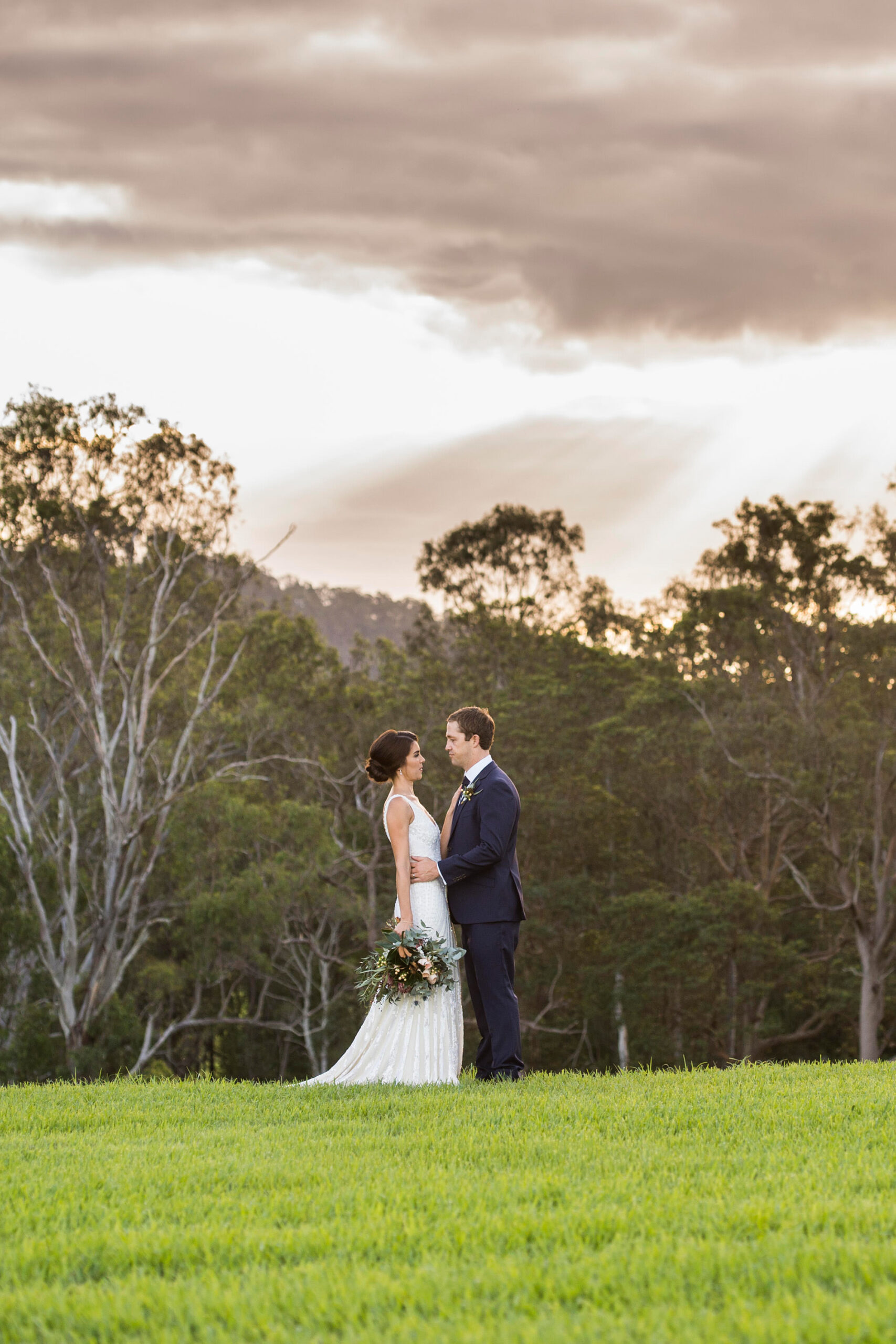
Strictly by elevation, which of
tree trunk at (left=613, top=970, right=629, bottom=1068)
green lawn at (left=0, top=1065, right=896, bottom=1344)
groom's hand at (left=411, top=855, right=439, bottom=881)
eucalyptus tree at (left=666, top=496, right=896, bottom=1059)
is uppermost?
eucalyptus tree at (left=666, top=496, right=896, bottom=1059)

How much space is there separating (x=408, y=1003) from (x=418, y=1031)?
0.16 m

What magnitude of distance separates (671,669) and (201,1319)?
32302 mm

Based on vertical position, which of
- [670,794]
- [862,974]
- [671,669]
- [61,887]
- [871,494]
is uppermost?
[871,494]

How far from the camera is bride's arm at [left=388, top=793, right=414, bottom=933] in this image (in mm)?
7098

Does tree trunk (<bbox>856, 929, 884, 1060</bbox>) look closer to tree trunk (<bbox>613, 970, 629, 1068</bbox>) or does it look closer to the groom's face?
tree trunk (<bbox>613, 970, 629, 1068</bbox>)

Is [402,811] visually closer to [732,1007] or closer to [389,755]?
[389,755]

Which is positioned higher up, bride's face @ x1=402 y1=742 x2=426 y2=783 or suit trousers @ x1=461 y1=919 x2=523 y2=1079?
bride's face @ x1=402 y1=742 x2=426 y2=783

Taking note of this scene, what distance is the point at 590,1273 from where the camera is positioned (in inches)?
134

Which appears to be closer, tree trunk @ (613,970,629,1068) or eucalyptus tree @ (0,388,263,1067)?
eucalyptus tree @ (0,388,263,1067)

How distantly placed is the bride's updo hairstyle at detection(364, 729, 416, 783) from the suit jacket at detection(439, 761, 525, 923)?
0.43 m

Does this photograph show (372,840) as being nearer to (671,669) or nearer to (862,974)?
(671,669)

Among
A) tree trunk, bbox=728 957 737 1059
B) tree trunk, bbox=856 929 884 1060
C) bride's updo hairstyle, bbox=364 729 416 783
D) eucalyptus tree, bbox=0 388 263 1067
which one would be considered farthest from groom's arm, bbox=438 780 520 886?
tree trunk, bbox=728 957 737 1059

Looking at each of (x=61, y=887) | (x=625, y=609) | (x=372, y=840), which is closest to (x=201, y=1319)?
(x=61, y=887)

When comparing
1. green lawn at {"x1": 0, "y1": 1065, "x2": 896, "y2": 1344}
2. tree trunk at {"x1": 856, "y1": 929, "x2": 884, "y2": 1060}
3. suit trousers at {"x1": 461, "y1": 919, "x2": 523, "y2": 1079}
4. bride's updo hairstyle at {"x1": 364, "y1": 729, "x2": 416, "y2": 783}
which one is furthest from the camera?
tree trunk at {"x1": 856, "y1": 929, "x2": 884, "y2": 1060}
